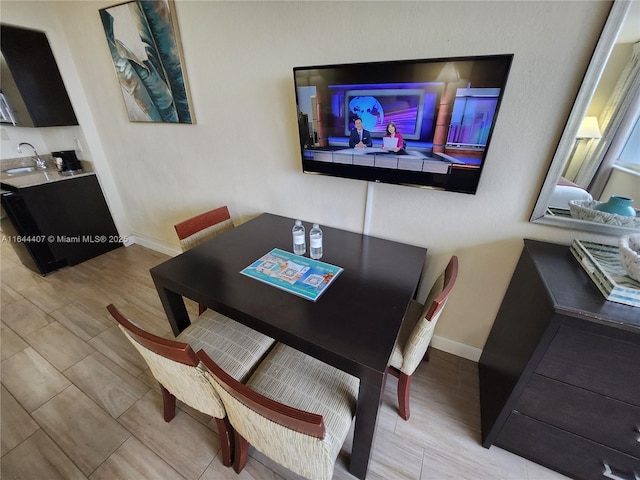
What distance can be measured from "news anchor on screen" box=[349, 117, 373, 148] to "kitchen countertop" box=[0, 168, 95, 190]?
9.01 ft

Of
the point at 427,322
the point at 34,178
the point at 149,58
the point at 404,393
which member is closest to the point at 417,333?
the point at 427,322

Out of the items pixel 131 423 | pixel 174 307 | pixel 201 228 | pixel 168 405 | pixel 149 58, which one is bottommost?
pixel 131 423

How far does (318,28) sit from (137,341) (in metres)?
1.61

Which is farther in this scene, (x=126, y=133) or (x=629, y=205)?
(x=126, y=133)

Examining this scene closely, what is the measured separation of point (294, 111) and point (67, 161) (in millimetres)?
2565

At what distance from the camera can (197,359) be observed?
77 centimetres

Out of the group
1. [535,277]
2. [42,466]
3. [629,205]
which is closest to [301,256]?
[535,277]

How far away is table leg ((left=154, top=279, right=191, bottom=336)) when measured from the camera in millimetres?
1288

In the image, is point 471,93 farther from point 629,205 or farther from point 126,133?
point 126,133

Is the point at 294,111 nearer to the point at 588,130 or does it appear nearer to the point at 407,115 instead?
the point at 407,115

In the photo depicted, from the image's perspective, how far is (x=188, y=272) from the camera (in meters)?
1.25

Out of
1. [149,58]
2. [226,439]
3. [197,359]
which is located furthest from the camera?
[149,58]

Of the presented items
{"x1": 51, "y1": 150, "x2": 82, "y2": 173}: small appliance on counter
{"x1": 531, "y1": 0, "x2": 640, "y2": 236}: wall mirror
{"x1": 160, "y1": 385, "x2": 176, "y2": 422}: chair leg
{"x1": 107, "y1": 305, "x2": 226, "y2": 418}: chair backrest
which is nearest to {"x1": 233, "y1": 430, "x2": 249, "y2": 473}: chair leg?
{"x1": 107, "y1": 305, "x2": 226, "y2": 418}: chair backrest

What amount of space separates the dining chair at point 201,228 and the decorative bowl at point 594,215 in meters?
1.93
